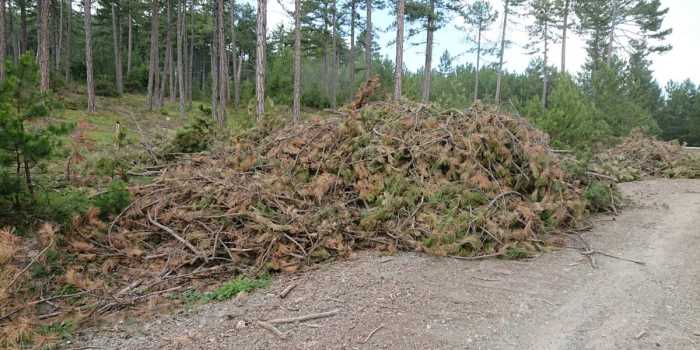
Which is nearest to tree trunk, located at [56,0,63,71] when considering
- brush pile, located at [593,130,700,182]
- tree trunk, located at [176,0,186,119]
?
tree trunk, located at [176,0,186,119]

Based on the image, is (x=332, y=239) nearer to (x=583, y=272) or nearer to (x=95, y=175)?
(x=583, y=272)

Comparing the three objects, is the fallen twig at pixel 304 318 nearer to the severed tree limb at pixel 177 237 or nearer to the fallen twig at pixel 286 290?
the fallen twig at pixel 286 290

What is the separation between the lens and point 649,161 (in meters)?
10.4

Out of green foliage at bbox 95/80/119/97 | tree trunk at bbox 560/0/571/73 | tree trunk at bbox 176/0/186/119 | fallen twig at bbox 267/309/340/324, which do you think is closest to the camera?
fallen twig at bbox 267/309/340/324

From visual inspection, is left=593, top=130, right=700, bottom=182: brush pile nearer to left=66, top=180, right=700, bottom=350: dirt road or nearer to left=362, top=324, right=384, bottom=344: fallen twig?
left=66, top=180, right=700, bottom=350: dirt road

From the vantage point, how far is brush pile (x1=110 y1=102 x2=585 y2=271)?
4.22m

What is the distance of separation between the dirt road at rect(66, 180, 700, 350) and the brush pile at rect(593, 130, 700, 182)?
5.89 meters

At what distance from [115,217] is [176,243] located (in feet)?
2.95

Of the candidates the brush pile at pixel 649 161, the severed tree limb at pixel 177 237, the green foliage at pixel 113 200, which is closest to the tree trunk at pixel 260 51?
the green foliage at pixel 113 200

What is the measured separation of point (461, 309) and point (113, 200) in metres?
3.95

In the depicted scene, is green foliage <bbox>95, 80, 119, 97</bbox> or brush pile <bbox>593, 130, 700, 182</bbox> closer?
brush pile <bbox>593, 130, 700, 182</bbox>

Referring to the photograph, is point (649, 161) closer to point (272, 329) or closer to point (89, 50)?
point (272, 329)

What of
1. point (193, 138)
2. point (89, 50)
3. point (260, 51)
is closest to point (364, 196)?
point (193, 138)

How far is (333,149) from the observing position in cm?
577
